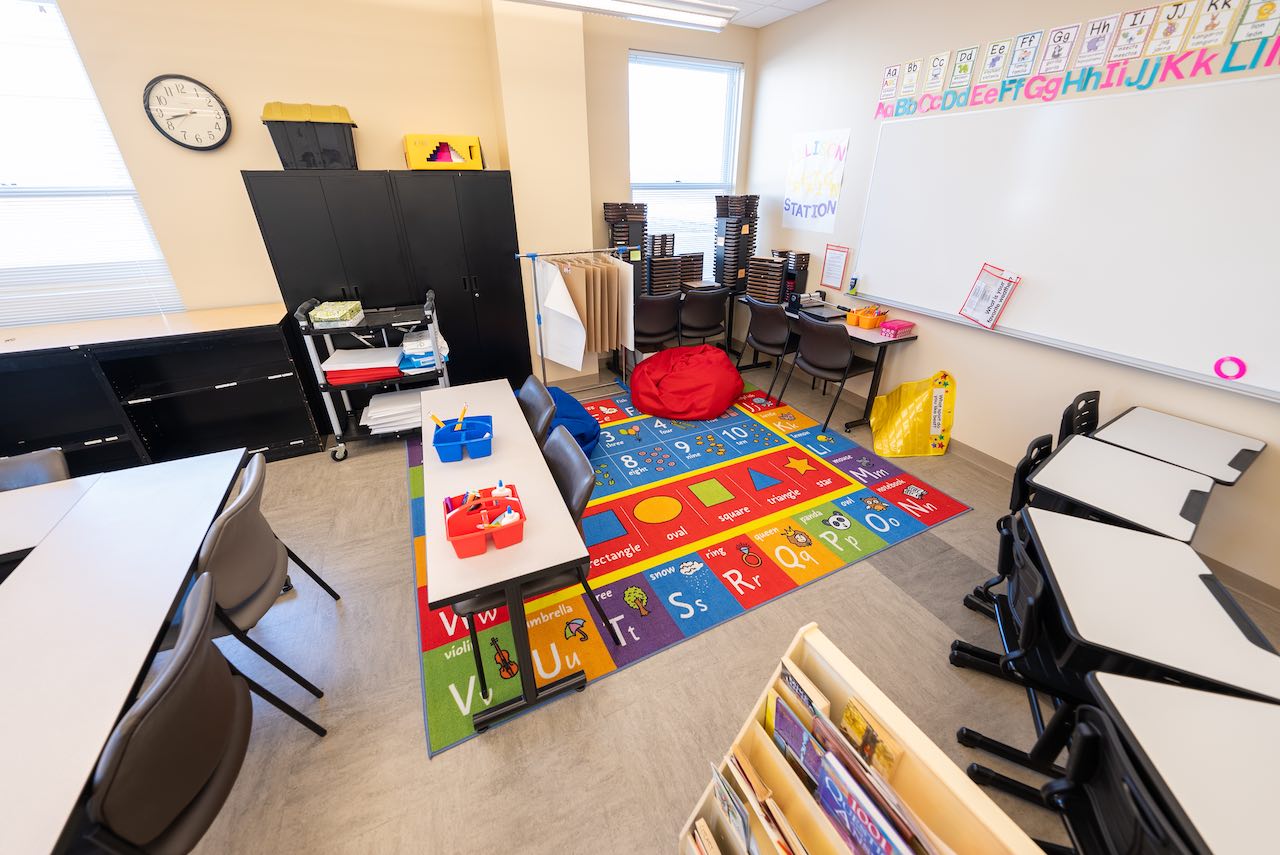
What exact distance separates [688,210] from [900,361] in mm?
2568

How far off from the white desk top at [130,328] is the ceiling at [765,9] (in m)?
4.13

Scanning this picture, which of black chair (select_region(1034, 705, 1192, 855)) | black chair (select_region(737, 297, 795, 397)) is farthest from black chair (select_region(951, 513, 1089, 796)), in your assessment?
black chair (select_region(737, 297, 795, 397))

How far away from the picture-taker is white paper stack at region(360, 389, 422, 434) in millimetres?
3365

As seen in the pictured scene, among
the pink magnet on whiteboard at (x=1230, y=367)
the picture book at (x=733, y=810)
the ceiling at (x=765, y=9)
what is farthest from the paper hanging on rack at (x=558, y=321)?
the pink magnet on whiteboard at (x=1230, y=367)

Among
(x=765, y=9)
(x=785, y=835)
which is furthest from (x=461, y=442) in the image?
(x=765, y=9)

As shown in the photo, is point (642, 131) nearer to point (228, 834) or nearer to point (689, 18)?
point (689, 18)

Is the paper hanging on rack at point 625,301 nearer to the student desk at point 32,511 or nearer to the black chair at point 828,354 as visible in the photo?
the black chair at point 828,354

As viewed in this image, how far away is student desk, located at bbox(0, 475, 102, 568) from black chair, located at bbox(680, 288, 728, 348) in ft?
12.6

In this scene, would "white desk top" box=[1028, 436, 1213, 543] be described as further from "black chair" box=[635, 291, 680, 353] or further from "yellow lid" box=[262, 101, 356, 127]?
"yellow lid" box=[262, 101, 356, 127]

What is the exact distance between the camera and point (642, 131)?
4.22m

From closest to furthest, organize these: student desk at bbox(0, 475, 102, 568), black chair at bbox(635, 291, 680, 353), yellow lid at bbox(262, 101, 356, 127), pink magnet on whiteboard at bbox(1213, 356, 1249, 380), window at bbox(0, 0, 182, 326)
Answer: student desk at bbox(0, 475, 102, 568), pink magnet on whiteboard at bbox(1213, 356, 1249, 380), window at bbox(0, 0, 182, 326), yellow lid at bbox(262, 101, 356, 127), black chair at bbox(635, 291, 680, 353)

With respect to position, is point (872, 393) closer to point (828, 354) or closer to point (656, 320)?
point (828, 354)

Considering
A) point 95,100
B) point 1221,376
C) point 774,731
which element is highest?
point 95,100

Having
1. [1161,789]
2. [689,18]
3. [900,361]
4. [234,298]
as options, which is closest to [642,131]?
[689,18]
